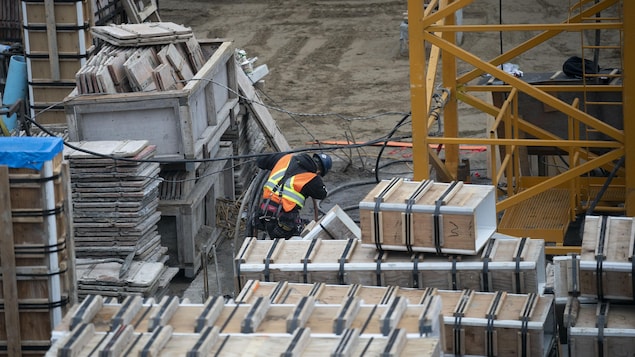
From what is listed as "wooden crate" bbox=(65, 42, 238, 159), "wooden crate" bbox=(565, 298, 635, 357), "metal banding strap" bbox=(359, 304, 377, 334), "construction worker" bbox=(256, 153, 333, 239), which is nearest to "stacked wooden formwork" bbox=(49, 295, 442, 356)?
"metal banding strap" bbox=(359, 304, 377, 334)

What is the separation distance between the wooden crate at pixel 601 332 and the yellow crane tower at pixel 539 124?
3823 millimetres

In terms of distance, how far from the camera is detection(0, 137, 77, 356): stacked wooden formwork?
1149 centimetres

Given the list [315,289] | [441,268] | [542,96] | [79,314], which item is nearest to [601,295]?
[441,268]

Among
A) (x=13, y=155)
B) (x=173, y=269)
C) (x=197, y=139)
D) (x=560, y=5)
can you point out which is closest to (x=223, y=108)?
(x=197, y=139)

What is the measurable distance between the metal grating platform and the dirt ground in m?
3.40

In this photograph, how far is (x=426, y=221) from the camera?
10.9m

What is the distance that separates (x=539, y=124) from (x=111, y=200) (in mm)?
6355

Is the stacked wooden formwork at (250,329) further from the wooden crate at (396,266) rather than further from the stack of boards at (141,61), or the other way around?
the stack of boards at (141,61)

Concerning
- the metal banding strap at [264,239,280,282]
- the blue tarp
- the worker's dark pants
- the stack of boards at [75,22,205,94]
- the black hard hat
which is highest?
the stack of boards at [75,22,205,94]

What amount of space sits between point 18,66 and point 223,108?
4.44 meters

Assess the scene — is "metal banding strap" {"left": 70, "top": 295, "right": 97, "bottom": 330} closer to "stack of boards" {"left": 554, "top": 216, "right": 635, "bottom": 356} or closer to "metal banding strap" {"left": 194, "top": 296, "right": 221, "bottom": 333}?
"metal banding strap" {"left": 194, "top": 296, "right": 221, "bottom": 333}

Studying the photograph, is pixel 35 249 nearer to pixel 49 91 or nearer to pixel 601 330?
pixel 601 330

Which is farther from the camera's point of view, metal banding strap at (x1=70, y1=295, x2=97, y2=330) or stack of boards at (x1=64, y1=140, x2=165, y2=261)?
stack of boards at (x1=64, y1=140, x2=165, y2=261)

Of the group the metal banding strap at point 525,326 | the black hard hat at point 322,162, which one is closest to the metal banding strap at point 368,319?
the metal banding strap at point 525,326
